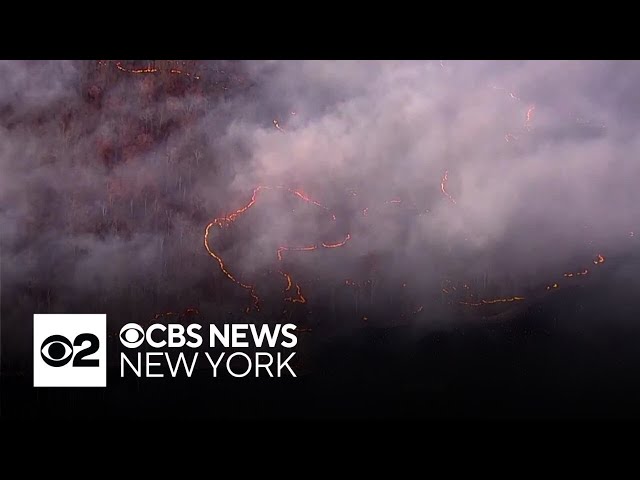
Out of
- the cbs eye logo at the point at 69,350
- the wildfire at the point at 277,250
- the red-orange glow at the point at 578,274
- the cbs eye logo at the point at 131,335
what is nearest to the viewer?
the cbs eye logo at the point at 69,350

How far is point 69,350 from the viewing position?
5.27 m

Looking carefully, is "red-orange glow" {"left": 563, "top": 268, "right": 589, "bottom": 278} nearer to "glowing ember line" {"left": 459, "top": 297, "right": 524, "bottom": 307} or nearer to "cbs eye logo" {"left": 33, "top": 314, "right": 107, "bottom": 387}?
"glowing ember line" {"left": 459, "top": 297, "right": 524, "bottom": 307}

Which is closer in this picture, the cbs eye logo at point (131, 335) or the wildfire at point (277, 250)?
the cbs eye logo at point (131, 335)

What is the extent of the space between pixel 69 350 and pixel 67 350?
19 millimetres

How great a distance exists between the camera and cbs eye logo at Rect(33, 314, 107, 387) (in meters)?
5.19

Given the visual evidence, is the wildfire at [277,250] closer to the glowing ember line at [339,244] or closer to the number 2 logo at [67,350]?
the glowing ember line at [339,244]

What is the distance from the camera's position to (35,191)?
19.5ft

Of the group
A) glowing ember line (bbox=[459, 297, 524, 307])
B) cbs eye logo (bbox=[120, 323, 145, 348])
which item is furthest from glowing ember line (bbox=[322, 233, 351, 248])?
cbs eye logo (bbox=[120, 323, 145, 348])

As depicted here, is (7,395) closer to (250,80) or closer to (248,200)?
(248,200)

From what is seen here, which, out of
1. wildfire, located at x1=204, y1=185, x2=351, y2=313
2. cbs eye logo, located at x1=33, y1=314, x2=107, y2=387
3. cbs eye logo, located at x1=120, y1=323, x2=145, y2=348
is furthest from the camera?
wildfire, located at x1=204, y1=185, x2=351, y2=313

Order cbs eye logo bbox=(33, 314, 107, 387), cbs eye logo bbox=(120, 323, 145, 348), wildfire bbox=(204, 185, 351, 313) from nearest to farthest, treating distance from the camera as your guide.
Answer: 1. cbs eye logo bbox=(33, 314, 107, 387)
2. cbs eye logo bbox=(120, 323, 145, 348)
3. wildfire bbox=(204, 185, 351, 313)

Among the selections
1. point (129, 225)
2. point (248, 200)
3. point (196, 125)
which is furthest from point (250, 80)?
point (129, 225)

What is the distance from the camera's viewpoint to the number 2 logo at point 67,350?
5191 millimetres

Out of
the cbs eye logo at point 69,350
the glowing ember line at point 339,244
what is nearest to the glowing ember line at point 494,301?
the glowing ember line at point 339,244
